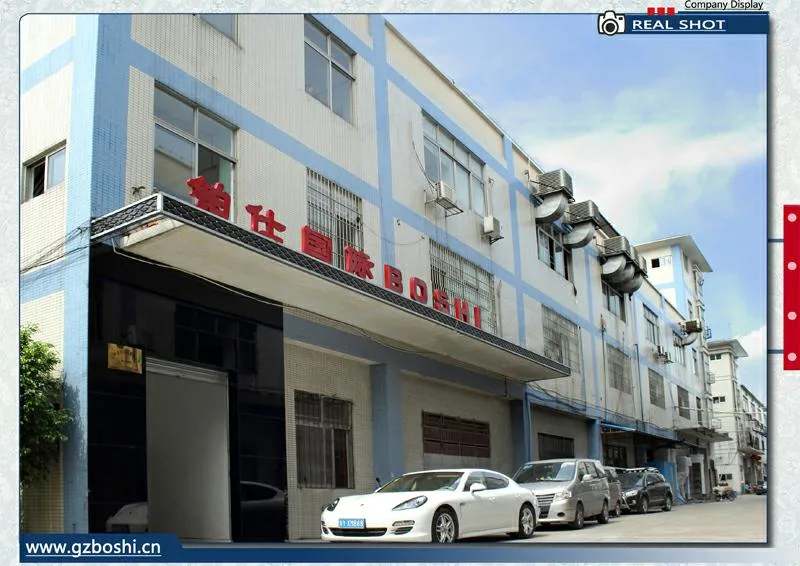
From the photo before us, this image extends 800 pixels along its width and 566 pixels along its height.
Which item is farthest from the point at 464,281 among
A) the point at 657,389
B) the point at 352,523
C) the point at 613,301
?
the point at 352,523

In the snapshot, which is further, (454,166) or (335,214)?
(454,166)

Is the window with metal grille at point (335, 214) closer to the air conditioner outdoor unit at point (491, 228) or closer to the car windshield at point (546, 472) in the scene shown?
the air conditioner outdoor unit at point (491, 228)

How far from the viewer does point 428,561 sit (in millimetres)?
8242

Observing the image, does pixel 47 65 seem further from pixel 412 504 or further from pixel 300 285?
pixel 412 504

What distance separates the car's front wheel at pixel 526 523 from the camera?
32.8ft

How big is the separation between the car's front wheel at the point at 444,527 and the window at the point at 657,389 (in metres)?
5.55

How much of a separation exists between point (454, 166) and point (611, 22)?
649cm

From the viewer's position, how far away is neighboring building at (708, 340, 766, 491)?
341 inches

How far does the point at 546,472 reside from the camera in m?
12.2

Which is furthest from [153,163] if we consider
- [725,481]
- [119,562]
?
[725,481]

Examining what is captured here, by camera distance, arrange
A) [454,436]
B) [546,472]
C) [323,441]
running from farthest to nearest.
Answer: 1. [454,436]
2. [546,472]
3. [323,441]

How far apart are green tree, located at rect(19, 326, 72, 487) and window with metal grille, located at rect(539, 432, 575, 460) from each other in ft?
25.8

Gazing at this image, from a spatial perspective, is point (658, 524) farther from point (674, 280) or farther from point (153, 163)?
point (153, 163)

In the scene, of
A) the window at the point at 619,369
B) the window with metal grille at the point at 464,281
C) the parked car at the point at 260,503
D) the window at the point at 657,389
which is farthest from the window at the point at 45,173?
the window at the point at 657,389
